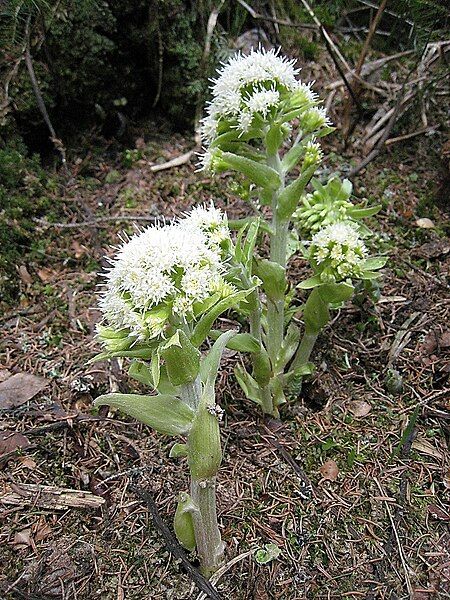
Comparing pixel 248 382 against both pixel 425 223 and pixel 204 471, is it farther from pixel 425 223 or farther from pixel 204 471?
pixel 425 223

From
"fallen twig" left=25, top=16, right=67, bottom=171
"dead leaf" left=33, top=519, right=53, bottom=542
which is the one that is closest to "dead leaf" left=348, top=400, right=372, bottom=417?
"dead leaf" left=33, top=519, right=53, bottom=542

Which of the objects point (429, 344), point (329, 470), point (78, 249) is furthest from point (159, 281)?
point (78, 249)

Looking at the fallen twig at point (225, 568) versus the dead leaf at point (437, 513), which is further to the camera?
the dead leaf at point (437, 513)

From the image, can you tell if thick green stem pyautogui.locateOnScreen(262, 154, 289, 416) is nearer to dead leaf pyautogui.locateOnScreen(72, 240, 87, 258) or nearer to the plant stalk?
the plant stalk

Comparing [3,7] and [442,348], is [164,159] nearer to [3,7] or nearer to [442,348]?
[3,7]

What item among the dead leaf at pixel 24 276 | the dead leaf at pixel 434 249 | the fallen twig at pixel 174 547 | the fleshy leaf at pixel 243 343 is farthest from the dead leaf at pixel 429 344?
the dead leaf at pixel 24 276

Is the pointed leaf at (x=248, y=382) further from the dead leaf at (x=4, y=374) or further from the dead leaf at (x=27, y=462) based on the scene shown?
the dead leaf at (x=4, y=374)

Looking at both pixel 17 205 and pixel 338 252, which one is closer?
pixel 338 252
